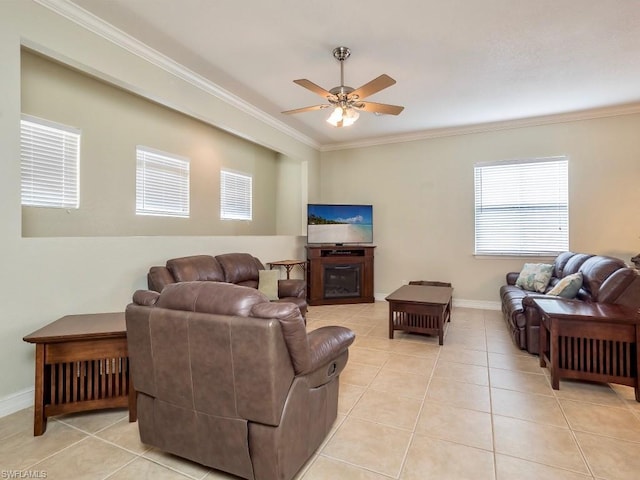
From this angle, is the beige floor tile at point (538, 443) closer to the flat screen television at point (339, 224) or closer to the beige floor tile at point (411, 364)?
the beige floor tile at point (411, 364)

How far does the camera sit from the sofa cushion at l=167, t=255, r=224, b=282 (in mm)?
3349

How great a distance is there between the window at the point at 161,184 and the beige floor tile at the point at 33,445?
8.36 ft

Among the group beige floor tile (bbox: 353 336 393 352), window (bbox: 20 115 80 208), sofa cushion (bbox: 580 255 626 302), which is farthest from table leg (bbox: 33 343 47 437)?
sofa cushion (bbox: 580 255 626 302)

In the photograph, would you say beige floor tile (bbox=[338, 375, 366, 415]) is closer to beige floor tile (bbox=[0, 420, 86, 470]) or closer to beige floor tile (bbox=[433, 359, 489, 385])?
beige floor tile (bbox=[433, 359, 489, 385])

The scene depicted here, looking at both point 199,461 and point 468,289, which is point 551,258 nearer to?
point 468,289

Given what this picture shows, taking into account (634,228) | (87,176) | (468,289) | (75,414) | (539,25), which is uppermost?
(539,25)

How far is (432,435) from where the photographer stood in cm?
202

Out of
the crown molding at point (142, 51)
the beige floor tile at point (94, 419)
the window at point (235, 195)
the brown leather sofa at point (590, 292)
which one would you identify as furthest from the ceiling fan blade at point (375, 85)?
the beige floor tile at point (94, 419)

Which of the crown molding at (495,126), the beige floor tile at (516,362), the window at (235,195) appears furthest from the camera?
the window at (235,195)

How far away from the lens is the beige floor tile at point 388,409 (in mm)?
2175

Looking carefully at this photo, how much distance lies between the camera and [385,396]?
2518 mm

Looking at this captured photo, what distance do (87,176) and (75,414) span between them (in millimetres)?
2397

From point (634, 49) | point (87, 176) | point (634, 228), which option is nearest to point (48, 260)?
point (87, 176)

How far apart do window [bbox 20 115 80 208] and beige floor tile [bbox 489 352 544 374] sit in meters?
A: 4.55
